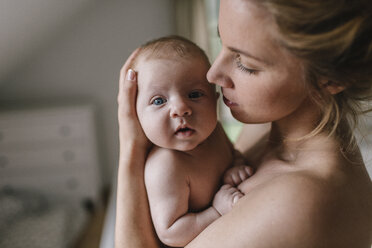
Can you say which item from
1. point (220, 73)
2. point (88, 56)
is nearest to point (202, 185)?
point (220, 73)

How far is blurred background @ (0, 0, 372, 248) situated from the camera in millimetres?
2955

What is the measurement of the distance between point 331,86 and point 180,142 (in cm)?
39

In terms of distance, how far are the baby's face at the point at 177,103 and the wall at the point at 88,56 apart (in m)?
2.78

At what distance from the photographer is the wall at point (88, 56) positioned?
11.6ft

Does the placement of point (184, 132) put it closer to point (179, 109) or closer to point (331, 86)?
point (179, 109)

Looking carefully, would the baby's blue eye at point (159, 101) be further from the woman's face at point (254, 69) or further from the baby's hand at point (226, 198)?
the baby's hand at point (226, 198)

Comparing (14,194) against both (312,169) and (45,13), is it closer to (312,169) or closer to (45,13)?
(45,13)

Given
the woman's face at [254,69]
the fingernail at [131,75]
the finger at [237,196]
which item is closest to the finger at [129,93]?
the fingernail at [131,75]

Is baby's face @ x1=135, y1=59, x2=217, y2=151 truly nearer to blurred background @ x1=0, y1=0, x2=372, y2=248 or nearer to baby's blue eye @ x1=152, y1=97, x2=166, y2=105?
baby's blue eye @ x1=152, y1=97, x2=166, y2=105

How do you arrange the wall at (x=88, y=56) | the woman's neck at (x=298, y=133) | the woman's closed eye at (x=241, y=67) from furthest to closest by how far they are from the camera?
the wall at (x=88, y=56)
the woman's neck at (x=298, y=133)
the woman's closed eye at (x=241, y=67)

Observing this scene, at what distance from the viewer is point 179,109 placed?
0.90 meters

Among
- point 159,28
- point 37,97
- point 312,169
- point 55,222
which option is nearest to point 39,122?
point 37,97

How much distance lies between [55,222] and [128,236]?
2.21 m

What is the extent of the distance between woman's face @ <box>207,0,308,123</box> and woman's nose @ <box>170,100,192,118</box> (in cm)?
10
